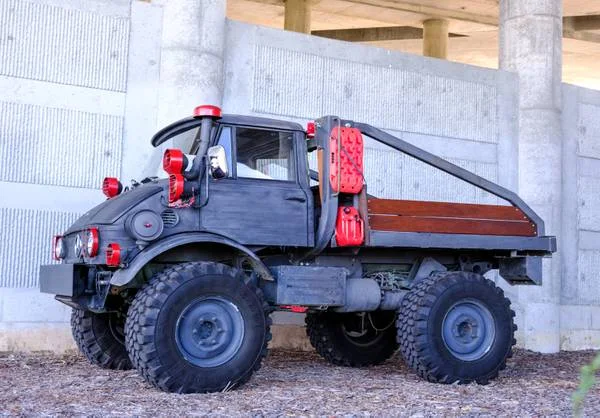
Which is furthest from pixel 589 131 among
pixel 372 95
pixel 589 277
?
pixel 372 95

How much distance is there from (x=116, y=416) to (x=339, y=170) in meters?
2.72

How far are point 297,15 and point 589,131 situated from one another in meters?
9.27

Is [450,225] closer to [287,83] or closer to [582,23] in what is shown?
[287,83]

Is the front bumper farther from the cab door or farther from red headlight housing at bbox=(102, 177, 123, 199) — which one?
the cab door

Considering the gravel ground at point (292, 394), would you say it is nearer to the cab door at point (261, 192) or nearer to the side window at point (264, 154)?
the cab door at point (261, 192)

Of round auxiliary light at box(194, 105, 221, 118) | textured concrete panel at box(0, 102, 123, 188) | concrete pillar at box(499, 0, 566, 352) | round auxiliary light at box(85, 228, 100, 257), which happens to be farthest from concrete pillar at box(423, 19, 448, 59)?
round auxiliary light at box(85, 228, 100, 257)

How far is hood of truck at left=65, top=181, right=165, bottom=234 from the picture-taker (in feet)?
19.4

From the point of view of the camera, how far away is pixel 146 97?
883 centimetres

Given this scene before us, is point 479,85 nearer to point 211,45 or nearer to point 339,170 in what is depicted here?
point 211,45

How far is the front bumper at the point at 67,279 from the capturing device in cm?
602

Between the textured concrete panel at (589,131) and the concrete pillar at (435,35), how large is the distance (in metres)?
8.20

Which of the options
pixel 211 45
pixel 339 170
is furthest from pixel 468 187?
pixel 339 170

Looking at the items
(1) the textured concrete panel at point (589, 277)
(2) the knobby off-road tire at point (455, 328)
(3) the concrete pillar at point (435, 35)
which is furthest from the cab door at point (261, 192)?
(3) the concrete pillar at point (435, 35)

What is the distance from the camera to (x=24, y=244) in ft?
26.5
